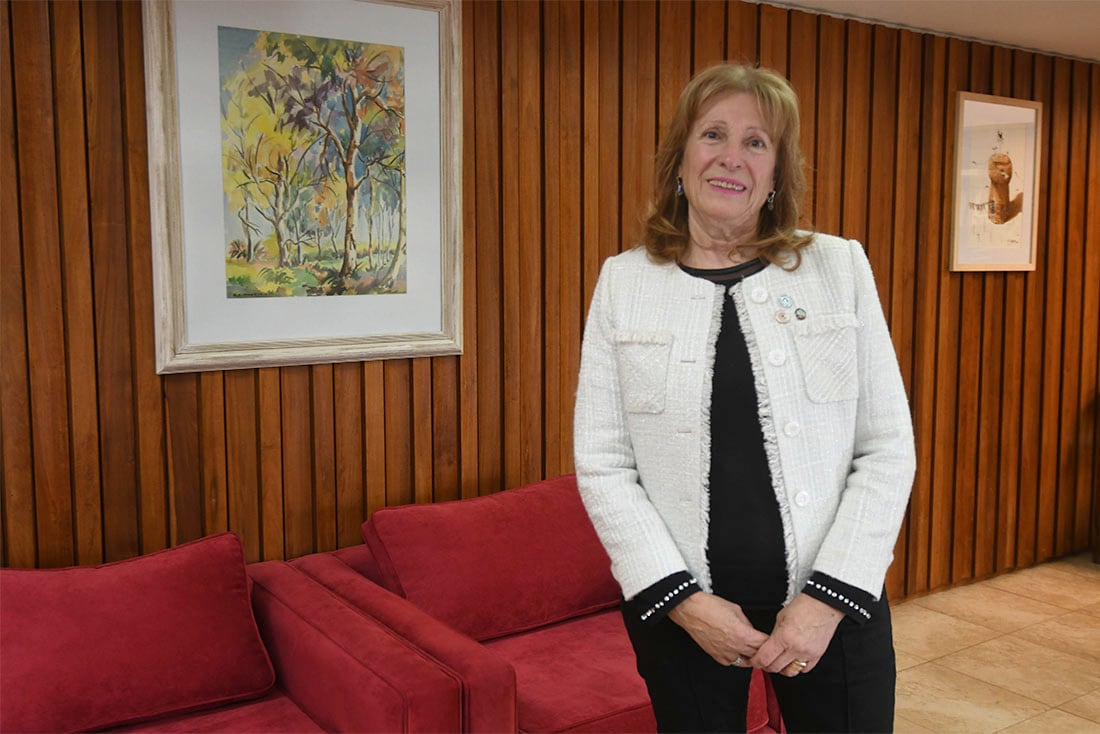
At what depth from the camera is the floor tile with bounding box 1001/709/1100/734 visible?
3516 millimetres

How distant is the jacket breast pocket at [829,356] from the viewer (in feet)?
5.57

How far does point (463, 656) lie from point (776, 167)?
121 centimetres

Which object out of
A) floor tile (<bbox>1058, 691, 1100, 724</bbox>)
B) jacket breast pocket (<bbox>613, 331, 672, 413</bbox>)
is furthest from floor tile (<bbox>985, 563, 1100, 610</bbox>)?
jacket breast pocket (<bbox>613, 331, 672, 413</bbox>)

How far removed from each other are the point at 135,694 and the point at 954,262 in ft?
12.4

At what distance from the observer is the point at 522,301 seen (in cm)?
348

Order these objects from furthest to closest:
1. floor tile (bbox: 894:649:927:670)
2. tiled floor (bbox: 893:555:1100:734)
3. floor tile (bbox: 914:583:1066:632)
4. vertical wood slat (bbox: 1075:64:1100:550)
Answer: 1. vertical wood slat (bbox: 1075:64:1100:550)
2. floor tile (bbox: 914:583:1066:632)
3. floor tile (bbox: 894:649:927:670)
4. tiled floor (bbox: 893:555:1100:734)

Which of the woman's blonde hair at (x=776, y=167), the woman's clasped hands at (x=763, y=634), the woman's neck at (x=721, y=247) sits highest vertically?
the woman's blonde hair at (x=776, y=167)

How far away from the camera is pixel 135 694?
237cm

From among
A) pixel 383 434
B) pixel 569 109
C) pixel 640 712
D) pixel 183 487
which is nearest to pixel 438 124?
pixel 569 109

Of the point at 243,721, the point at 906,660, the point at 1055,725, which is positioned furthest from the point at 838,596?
the point at 906,660

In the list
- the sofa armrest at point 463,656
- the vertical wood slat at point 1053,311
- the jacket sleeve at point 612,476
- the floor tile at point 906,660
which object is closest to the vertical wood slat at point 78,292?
the sofa armrest at point 463,656

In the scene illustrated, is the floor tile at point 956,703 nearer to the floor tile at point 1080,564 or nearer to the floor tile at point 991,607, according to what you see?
the floor tile at point 991,607

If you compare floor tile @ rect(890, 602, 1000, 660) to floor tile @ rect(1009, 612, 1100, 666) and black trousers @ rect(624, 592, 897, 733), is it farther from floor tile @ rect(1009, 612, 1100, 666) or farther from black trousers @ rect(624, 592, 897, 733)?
black trousers @ rect(624, 592, 897, 733)

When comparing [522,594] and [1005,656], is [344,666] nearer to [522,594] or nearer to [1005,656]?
[522,594]
